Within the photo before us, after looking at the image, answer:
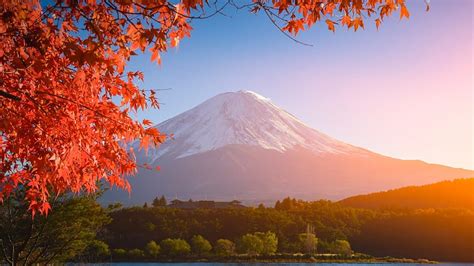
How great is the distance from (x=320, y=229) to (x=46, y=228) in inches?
4142

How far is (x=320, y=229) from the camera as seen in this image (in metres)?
119

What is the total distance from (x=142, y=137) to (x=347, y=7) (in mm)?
2943

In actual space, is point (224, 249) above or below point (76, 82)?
below

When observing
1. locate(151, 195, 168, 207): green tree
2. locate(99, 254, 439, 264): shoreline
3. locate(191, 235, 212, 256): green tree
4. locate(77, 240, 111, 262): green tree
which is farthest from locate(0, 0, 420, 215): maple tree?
locate(151, 195, 168, 207): green tree

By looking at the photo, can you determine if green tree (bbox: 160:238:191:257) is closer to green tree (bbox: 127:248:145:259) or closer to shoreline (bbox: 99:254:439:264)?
shoreline (bbox: 99:254:439:264)

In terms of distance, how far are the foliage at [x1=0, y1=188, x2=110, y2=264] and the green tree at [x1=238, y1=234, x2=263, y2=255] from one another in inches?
3246

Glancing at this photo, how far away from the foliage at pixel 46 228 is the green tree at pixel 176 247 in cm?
8758

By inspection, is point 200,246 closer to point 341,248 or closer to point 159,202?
point 341,248

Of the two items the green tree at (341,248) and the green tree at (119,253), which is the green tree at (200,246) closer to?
the green tree at (119,253)

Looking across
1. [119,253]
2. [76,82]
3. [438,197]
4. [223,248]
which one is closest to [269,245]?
[223,248]

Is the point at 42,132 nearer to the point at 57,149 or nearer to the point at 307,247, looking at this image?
the point at 57,149

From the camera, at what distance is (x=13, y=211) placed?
18453mm

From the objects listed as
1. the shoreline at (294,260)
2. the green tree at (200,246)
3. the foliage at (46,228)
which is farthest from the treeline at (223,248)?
the foliage at (46,228)

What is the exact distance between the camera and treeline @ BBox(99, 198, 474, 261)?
116m
